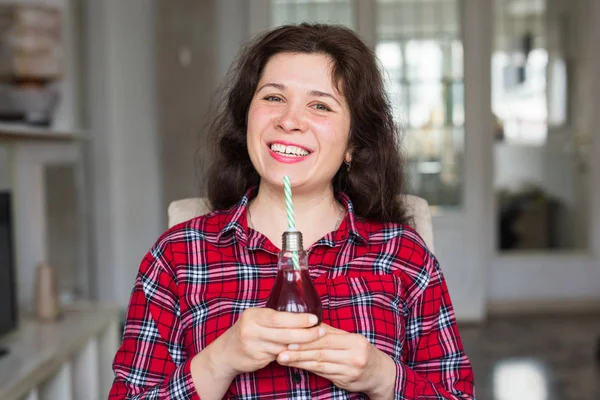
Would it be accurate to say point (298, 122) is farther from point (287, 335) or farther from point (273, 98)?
point (287, 335)

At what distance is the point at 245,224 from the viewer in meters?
1.30

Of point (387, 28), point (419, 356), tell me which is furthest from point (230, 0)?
point (419, 356)

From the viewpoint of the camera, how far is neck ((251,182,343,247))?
132 cm

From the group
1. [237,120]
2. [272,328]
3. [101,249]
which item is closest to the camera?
[272,328]

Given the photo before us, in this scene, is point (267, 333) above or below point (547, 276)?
above

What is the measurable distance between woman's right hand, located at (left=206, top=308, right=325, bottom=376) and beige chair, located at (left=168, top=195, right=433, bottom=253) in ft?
1.78

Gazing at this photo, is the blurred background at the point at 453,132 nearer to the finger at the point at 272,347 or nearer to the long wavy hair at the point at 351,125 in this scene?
the long wavy hair at the point at 351,125

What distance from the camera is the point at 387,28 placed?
464 cm

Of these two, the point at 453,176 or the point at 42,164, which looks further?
the point at 453,176

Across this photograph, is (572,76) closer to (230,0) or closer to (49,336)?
(230,0)

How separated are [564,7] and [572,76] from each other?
442 millimetres

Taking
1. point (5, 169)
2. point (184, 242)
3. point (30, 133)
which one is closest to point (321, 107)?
point (184, 242)

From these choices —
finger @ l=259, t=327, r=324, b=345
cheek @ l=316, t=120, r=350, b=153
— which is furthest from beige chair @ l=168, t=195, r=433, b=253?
finger @ l=259, t=327, r=324, b=345

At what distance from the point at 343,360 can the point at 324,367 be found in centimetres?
3
